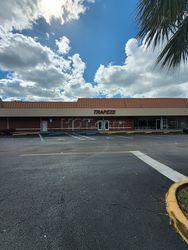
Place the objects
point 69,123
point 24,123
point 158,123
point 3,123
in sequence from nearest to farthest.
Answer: point 3,123 < point 24,123 < point 69,123 < point 158,123

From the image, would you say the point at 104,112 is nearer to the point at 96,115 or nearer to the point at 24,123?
the point at 96,115

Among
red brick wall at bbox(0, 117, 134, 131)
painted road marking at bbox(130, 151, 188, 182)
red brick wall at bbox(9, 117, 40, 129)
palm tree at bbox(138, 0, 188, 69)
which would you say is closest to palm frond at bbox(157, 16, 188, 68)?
palm tree at bbox(138, 0, 188, 69)

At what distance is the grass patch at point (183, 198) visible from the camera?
3885mm

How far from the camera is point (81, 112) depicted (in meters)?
34.6

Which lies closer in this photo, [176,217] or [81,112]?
[176,217]

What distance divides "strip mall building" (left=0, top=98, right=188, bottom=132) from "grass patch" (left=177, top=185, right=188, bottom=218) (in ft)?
98.9

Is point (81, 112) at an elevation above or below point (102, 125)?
above

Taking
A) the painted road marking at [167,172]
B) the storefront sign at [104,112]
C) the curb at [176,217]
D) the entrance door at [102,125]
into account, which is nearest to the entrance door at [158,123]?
the storefront sign at [104,112]

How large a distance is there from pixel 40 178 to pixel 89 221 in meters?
3.12

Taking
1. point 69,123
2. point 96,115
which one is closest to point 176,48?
point 96,115

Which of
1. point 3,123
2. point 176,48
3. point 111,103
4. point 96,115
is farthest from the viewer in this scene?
point 111,103

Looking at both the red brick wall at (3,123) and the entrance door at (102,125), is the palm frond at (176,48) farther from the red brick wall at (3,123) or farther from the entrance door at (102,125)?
the red brick wall at (3,123)

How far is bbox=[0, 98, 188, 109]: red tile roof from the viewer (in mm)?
36188

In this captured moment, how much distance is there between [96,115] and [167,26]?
31421 mm
